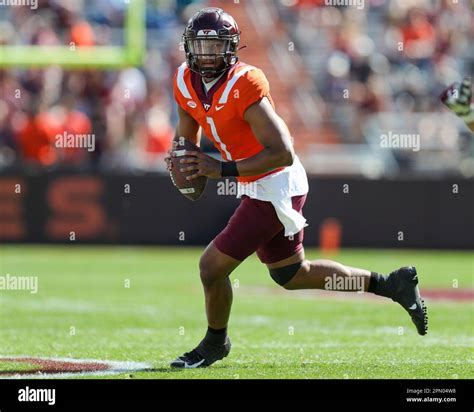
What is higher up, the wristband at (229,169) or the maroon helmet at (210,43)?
the maroon helmet at (210,43)

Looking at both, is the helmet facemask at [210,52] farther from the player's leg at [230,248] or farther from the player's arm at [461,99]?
the player's arm at [461,99]

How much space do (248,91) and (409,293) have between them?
1.70 metres

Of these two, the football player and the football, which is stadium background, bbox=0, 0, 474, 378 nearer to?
the football player

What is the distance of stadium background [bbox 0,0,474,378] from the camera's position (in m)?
15.3

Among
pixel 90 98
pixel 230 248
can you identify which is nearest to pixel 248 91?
pixel 230 248

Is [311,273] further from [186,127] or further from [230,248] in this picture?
[186,127]

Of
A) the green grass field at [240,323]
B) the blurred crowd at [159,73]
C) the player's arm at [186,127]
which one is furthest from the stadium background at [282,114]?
the player's arm at [186,127]

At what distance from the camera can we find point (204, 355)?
6.72m

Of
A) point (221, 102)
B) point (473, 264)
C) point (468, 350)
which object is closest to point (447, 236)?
point (473, 264)

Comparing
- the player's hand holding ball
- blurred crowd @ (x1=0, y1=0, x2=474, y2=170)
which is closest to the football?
the player's hand holding ball

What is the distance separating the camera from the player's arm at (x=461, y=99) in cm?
688
